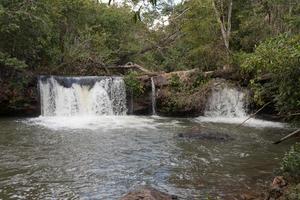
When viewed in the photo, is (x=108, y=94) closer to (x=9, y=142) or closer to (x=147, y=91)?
(x=147, y=91)

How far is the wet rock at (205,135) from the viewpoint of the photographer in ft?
41.9

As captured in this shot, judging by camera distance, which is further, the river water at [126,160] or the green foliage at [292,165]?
the river water at [126,160]

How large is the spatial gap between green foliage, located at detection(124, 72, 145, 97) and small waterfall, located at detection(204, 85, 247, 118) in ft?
9.70

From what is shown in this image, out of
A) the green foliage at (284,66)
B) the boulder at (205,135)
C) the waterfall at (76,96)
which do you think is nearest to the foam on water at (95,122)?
the waterfall at (76,96)

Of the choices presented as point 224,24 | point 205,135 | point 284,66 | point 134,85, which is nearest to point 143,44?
point 224,24

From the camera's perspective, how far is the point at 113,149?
1128 centimetres

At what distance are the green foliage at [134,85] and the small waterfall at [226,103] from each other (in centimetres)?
296

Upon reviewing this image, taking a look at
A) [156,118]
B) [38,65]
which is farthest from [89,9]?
[156,118]

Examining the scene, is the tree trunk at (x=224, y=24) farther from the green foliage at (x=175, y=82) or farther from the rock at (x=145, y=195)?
the rock at (x=145, y=195)

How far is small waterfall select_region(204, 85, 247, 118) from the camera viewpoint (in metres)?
18.3

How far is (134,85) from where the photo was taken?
1902 centimetres

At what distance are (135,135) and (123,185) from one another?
5.27m

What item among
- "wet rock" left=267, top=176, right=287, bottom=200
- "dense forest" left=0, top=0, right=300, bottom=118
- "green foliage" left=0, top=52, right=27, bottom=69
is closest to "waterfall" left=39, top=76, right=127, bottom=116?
"dense forest" left=0, top=0, right=300, bottom=118

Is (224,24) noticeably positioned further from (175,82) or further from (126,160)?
(126,160)
